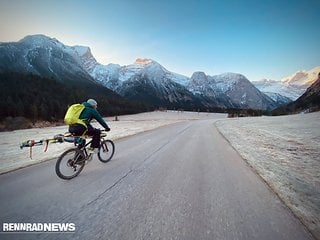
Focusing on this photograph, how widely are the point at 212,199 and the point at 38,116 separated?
214ft

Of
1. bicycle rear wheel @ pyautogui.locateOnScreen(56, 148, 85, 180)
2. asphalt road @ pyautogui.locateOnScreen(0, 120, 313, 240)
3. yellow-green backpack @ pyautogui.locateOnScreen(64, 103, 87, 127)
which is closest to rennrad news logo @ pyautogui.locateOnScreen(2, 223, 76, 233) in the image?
asphalt road @ pyautogui.locateOnScreen(0, 120, 313, 240)

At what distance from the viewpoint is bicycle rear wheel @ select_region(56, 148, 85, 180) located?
5923 mm

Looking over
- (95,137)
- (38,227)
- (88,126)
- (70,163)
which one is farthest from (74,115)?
(38,227)

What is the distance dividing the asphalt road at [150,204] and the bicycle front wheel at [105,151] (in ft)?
3.14

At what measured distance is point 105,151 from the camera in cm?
813

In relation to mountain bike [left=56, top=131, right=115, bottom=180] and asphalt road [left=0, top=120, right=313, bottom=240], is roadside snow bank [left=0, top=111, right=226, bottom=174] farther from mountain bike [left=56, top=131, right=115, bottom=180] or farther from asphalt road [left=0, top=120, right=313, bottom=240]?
mountain bike [left=56, top=131, right=115, bottom=180]

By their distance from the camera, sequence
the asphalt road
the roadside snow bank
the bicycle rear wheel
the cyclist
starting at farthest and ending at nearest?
the roadside snow bank → the cyclist → the bicycle rear wheel → the asphalt road

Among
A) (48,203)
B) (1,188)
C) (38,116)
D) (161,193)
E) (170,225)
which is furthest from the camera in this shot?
(38,116)

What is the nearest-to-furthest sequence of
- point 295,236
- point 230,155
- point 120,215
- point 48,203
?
point 295,236
point 120,215
point 48,203
point 230,155

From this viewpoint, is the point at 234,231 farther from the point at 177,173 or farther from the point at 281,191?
the point at 177,173

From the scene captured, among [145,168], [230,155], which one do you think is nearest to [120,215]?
[145,168]

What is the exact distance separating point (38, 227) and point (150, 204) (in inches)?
75.3

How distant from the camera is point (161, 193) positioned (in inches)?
193

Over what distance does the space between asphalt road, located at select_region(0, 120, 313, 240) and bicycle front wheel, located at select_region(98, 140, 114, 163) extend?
0.96 m
